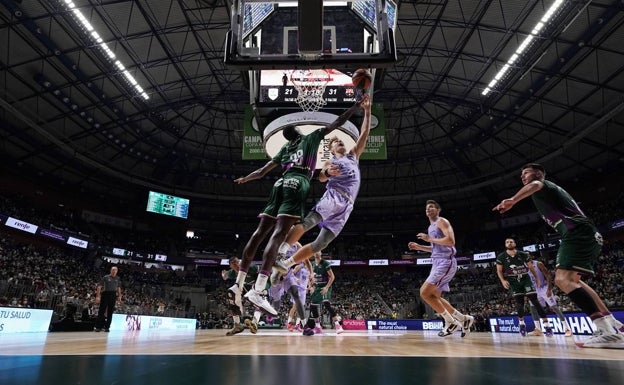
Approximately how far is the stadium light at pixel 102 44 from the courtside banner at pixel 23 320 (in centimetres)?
1037

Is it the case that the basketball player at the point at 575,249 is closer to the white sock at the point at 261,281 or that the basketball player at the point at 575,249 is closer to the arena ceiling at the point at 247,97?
the white sock at the point at 261,281

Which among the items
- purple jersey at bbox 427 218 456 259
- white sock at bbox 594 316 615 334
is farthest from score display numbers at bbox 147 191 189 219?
white sock at bbox 594 316 615 334

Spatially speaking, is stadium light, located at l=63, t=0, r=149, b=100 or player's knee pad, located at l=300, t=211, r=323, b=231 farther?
stadium light, located at l=63, t=0, r=149, b=100

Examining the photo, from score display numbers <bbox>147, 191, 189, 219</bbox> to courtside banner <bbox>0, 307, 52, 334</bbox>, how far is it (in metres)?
19.1

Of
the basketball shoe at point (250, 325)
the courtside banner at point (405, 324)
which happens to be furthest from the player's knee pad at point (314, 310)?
the courtside banner at point (405, 324)

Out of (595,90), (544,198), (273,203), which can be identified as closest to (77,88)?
(273,203)

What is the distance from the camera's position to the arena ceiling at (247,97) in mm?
15469

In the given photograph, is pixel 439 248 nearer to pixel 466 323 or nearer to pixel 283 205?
pixel 466 323

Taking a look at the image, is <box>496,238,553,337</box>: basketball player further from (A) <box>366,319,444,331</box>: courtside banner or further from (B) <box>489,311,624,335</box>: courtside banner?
(A) <box>366,319,444,331</box>: courtside banner

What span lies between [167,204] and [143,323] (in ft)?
51.3

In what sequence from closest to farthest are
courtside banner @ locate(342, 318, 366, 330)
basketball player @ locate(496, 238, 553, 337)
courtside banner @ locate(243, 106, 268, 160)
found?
basketball player @ locate(496, 238, 553, 337) < courtside banner @ locate(243, 106, 268, 160) < courtside banner @ locate(342, 318, 366, 330)

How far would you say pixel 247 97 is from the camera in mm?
22422

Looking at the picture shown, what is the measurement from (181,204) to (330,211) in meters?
28.6

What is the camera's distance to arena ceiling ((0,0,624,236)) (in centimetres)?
1547
